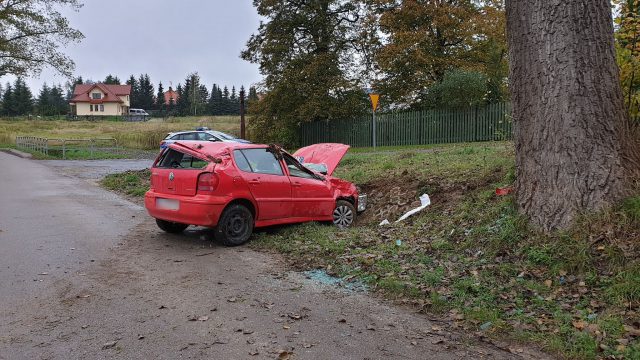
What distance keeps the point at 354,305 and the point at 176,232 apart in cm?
427

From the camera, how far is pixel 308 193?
8.26 metres

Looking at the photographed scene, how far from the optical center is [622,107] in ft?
18.5

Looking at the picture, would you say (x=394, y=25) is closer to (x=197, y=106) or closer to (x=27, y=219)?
(x=27, y=219)

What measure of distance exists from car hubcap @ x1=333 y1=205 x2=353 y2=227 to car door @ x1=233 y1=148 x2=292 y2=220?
3.62 feet

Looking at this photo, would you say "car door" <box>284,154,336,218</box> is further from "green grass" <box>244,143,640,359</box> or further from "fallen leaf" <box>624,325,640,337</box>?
"fallen leaf" <box>624,325,640,337</box>

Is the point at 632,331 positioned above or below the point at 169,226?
below

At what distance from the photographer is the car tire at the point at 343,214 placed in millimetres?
8828

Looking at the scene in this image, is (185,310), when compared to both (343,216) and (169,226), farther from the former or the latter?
(343,216)

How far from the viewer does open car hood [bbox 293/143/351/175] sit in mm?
10109

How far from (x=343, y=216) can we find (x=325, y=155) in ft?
5.94

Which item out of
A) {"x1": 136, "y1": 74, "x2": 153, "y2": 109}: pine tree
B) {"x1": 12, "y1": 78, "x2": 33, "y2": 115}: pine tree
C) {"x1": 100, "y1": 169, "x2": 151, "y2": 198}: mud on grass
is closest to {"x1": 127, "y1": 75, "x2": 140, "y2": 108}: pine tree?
{"x1": 136, "y1": 74, "x2": 153, "y2": 109}: pine tree

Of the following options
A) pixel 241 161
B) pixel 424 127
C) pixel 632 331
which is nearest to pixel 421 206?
pixel 241 161

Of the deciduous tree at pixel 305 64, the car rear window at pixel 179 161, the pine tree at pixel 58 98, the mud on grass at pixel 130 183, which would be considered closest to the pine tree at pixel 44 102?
the pine tree at pixel 58 98

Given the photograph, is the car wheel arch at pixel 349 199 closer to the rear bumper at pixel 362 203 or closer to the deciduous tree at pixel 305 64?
the rear bumper at pixel 362 203
